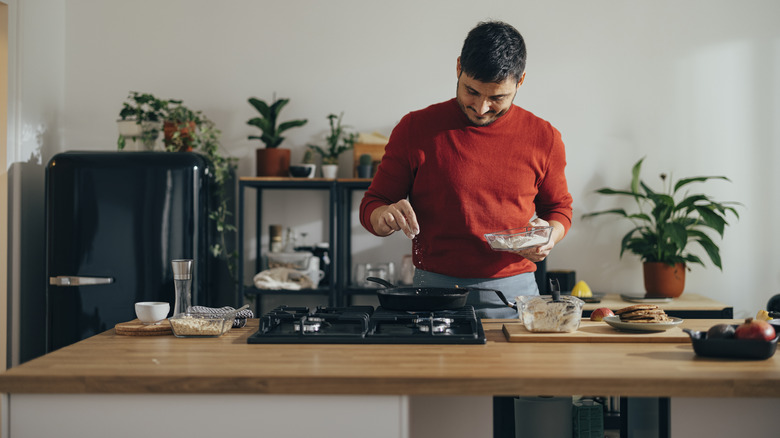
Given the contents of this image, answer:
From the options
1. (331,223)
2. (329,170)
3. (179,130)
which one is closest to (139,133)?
(179,130)

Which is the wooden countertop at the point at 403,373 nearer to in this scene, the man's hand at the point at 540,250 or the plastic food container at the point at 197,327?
the plastic food container at the point at 197,327

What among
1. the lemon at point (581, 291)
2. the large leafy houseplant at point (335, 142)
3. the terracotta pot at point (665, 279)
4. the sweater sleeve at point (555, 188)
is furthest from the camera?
the large leafy houseplant at point (335, 142)

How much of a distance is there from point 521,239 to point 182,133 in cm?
227

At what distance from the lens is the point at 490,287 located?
2127mm

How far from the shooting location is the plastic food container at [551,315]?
1663mm

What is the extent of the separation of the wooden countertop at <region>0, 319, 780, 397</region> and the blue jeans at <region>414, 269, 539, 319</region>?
600 millimetres

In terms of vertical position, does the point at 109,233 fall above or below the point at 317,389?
above

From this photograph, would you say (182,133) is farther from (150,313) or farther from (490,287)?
(490,287)

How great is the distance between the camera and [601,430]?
1.64m

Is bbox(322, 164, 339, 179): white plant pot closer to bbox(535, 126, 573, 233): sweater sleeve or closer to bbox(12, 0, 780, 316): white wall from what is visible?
bbox(12, 0, 780, 316): white wall

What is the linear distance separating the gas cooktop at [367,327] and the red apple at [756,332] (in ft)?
1.79

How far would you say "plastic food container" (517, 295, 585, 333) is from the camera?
65.5 inches

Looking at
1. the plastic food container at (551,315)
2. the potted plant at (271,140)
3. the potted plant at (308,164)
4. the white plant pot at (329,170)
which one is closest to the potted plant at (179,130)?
the potted plant at (271,140)

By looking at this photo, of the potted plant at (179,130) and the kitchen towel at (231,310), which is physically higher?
the potted plant at (179,130)
